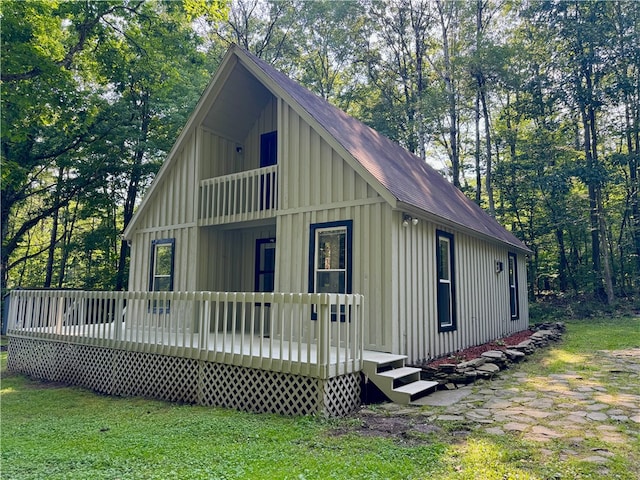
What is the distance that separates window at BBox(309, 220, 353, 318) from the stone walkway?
8.35 feet

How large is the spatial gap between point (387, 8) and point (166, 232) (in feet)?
68.1

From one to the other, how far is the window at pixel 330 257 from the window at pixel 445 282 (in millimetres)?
2025

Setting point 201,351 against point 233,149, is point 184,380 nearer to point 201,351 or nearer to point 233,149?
point 201,351

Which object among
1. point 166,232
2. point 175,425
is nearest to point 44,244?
point 166,232

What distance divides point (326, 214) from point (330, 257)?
804 millimetres

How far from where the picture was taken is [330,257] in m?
8.20

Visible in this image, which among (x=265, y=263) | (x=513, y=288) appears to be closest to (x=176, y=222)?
(x=265, y=263)

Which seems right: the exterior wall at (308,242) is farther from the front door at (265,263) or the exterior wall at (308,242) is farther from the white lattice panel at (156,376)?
the white lattice panel at (156,376)

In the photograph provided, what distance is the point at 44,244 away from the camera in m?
29.3

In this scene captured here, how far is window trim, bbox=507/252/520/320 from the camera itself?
44.1 feet

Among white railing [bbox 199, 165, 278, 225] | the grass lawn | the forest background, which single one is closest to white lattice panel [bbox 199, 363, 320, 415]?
the grass lawn

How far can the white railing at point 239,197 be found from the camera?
929 cm

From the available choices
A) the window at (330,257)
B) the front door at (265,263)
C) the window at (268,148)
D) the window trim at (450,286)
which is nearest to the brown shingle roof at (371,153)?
the window trim at (450,286)

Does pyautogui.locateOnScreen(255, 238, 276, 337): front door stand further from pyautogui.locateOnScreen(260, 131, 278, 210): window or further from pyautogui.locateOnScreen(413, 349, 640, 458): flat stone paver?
pyautogui.locateOnScreen(413, 349, 640, 458): flat stone paver
